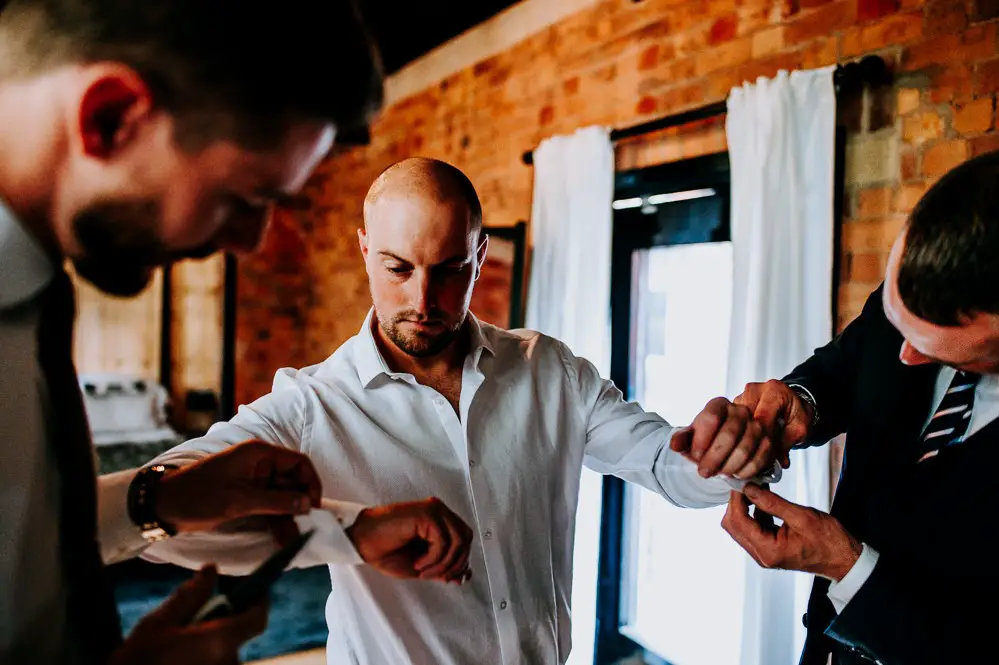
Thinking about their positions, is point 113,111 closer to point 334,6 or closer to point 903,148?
point 334,6

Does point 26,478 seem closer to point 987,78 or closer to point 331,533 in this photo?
point 331,533

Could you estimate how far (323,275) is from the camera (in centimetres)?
544

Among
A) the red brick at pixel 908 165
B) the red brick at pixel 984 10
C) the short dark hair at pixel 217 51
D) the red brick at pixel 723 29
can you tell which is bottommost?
the short dark hair at pixel 217 51

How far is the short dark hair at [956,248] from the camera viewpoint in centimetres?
86

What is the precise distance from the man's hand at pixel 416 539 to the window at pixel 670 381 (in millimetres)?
1538

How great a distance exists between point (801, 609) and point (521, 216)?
2.16 meters

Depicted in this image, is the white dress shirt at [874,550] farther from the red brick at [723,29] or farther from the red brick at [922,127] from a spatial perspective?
the red brick at [723,29]

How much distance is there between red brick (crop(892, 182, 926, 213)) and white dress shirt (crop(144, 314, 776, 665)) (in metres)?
0.95

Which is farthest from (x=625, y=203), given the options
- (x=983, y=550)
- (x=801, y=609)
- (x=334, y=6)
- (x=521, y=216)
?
(x=334, y=6)

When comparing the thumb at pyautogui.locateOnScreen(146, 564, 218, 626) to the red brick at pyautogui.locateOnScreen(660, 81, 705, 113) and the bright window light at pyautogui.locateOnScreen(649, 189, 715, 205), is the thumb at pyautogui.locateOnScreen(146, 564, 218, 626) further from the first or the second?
the red brick at pyautogui.locateOnScreen(660, 81, 705, 113)

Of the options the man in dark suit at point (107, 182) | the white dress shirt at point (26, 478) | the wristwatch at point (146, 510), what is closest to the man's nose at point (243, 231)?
the man in dark suit at point (107, 182)

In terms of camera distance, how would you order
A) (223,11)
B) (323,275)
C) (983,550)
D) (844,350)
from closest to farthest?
(223,11), (983,550), (844,350), (323,275)

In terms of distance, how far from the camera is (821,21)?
1968mm

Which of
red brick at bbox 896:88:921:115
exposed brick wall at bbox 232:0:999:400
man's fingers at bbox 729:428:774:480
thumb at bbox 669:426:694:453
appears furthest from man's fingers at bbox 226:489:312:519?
red brick at bbox 896:88:921:115
